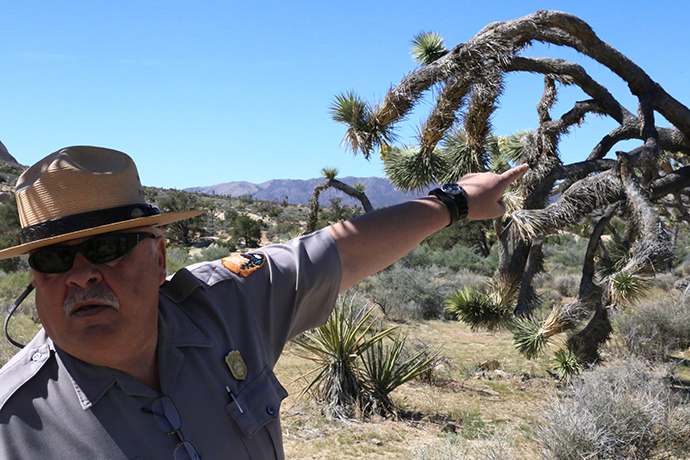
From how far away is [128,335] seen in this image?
149 centimetres

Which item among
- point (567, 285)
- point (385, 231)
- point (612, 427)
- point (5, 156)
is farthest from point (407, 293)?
point (5, 156)

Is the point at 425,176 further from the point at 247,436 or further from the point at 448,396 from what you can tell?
the point at 247,436

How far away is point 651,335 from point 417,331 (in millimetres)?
4327

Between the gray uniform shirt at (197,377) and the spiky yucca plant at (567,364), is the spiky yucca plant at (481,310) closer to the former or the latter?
the spiky yucca plant at (567,364)

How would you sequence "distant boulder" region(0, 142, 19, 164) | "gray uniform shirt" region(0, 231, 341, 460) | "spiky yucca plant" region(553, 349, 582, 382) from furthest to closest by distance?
1. "distant boulder" region(0, 142, 19, 164)
2. "spiky yucca plant" region(553, 349, 582, 382)
3. "gray uniform shirt" region(0, 231, 341, 460)

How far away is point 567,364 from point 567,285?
424 inches

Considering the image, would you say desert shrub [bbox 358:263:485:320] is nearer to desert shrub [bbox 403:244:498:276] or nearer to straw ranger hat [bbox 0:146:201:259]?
desert shrub [bbox 403:244:498:276]

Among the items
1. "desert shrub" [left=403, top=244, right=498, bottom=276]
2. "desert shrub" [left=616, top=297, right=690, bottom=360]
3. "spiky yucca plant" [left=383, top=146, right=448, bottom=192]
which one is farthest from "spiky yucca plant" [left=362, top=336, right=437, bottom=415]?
"desert shrub" [left=403, top=244, right=498, bottom=276]

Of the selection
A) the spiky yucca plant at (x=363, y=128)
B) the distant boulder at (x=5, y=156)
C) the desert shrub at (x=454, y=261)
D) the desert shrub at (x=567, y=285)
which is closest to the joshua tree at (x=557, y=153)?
the spiky yucca plant at (x=363, y=128)

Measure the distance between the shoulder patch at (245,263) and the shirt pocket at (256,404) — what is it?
325 mm

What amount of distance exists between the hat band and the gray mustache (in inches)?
6.7

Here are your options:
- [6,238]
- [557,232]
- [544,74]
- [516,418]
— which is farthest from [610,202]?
[6,238]

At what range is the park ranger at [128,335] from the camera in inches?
54.3

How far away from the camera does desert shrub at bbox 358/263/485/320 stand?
1314 centimetres
